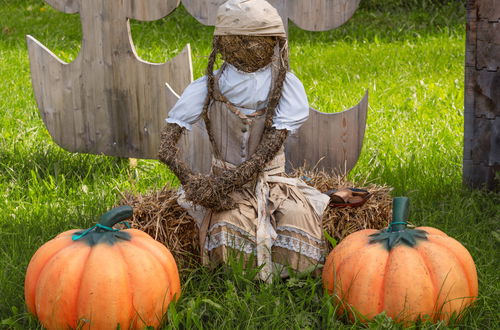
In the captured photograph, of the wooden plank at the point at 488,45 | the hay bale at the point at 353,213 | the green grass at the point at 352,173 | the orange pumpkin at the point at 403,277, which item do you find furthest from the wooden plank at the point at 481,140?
the orange pumpkin at the point at 403,277

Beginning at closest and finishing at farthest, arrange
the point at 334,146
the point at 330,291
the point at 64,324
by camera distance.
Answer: the point at 64,324
the point at 330,291
the point at 334,146

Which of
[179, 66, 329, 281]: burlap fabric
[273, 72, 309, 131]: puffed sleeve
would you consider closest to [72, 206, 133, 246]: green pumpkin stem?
[179, 66, 329, 281]: burlap fabric

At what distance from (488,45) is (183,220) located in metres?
2.22

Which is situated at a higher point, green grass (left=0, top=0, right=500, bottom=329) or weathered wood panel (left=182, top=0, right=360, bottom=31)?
weathered wood panel (left=182, top=0, right=360, bottom=31)

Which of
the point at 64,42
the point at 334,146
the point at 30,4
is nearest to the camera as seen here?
the point at 334,146

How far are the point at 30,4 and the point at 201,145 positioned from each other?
8288mm

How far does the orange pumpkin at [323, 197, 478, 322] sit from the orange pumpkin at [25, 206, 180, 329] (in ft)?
2.59

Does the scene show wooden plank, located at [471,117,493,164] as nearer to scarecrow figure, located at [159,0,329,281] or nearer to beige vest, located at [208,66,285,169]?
scarecrow figure, located at [159,0,329,281]

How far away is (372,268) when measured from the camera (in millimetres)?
3162

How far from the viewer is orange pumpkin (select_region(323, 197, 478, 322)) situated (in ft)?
10.3

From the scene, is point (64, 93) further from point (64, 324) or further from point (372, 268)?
point (372, 268)

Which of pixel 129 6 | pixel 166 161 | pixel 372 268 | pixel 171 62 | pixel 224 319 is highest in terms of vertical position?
pixel 129 6

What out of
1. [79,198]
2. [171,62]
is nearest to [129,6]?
[171,62]

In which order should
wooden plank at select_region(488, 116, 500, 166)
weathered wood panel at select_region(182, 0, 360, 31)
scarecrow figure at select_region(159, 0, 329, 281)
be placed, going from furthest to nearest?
wooden plank at select_region(488, 116, 500, 166)
weathered wood panel at select_region(182, 0, 360, 31)
scarecrow figure at select_region(159, 0, 329, 281)
